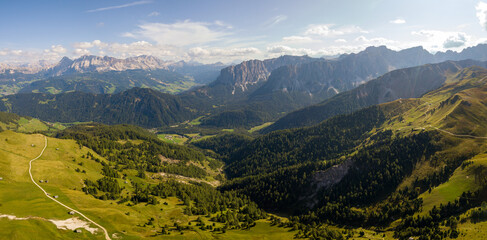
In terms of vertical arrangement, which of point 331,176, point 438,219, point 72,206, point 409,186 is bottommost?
point 331,176

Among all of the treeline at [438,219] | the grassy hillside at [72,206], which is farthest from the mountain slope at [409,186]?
the grassy hillside at [72,206]

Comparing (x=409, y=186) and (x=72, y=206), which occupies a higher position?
(x=72, y=206)

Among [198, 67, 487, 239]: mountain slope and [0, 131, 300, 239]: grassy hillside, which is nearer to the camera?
[0, 131, 300, 239]: grassy hillside

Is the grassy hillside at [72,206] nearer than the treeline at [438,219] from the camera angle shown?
Yes

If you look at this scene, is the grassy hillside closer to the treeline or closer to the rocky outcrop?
the treeline

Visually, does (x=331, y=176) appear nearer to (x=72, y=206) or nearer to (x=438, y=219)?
(x=438, y=219)

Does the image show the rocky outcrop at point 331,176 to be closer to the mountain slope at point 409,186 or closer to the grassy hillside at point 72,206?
the mountain slope at point 409,186

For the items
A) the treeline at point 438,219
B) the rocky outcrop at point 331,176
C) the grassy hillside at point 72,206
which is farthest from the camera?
the rocky outcrop at point 331,176

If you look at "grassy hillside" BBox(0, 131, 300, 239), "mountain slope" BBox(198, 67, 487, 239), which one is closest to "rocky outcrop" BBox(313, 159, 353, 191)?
"mountain slope" BBox(198, 67, 487, 239)

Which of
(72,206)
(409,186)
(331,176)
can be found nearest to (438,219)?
(409,186)

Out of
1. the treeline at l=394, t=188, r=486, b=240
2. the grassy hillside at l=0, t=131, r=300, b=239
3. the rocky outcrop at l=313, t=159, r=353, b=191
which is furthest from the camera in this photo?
the rocky outcrop at l=313, t=159, r=353, b=191

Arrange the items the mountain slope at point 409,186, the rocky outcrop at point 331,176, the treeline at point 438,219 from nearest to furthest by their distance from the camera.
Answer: the treeline at point 438,219 → the mountain slope at point 409,186 → the rocky outcrop at point 331,176
